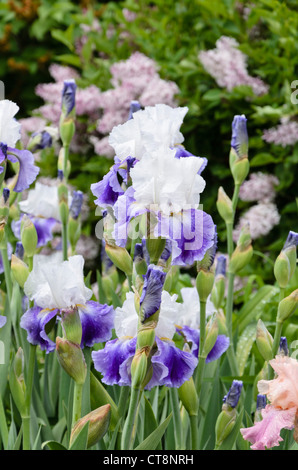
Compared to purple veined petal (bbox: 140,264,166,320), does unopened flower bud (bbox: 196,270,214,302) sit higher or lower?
lower

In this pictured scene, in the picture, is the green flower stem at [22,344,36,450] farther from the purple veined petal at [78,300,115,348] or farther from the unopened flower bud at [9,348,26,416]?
the purple veined petal at [78,300,115,348]

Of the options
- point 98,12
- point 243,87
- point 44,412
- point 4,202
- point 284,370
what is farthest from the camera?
point 98,12

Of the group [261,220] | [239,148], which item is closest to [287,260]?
[239,148]

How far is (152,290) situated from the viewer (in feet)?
2.40

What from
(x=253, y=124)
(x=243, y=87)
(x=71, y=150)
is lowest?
(x=71, y=150)

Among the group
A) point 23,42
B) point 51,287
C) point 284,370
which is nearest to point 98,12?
point 23,42

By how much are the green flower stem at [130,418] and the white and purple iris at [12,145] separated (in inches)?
14.5

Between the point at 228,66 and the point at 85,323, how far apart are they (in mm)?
1519

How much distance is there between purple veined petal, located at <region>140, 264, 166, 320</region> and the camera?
2.38ft

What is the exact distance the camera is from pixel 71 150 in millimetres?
2602

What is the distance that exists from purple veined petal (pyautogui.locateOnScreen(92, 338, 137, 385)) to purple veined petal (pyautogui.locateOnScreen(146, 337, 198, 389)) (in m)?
0.03

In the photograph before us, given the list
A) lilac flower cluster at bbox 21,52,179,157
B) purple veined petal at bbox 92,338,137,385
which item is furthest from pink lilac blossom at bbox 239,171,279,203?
purple veined petal at bbox 92,338,137,385
